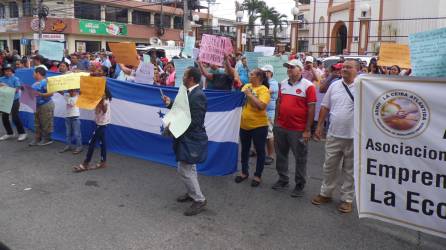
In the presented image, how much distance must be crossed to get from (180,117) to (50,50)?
5953mm

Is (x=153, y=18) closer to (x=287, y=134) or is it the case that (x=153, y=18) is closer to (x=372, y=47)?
(x=372, y=47)

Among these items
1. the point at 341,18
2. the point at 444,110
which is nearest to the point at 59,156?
the point at 444,110

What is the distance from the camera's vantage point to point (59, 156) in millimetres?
7324

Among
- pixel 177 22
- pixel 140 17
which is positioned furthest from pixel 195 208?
pixel 177 22

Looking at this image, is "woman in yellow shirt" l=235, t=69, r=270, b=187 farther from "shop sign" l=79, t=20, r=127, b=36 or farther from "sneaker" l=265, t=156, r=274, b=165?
"shop sign" l=79, t=20, r=127, b=36

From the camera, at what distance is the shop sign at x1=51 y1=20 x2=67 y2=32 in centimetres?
3797

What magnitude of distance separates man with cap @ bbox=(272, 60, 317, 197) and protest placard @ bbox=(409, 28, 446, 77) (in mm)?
1378

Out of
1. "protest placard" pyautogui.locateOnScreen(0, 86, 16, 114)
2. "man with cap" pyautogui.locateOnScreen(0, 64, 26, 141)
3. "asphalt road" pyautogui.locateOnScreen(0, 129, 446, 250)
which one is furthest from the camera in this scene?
"man with cap" pyautogui.locateOnScreen(0, 64, 26, 141)

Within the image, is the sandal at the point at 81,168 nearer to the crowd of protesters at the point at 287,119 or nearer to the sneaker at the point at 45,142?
the crowd of protesters at the point at 287,119

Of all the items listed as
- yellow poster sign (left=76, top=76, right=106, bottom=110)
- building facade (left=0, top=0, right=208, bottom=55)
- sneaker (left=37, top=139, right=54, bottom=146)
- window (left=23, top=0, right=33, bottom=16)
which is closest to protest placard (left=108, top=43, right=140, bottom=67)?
yellow poster sign (left=76, top=76, right=106, bottom=110)

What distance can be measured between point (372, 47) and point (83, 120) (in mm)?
20038

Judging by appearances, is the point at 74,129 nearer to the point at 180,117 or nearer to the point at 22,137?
the point at 22,137

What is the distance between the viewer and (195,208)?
15.7 feet

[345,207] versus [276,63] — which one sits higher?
[276,63]
